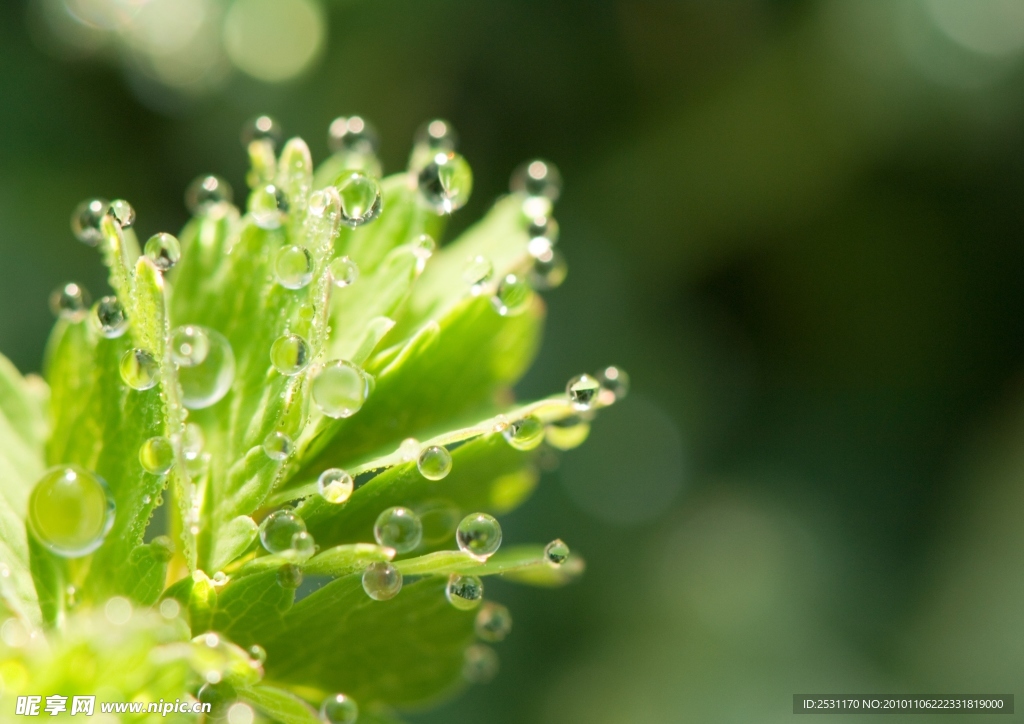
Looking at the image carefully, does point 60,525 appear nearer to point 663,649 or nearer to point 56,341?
point 56,341

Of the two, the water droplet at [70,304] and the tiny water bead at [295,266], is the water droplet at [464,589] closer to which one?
the tiny water bead at [295,266]

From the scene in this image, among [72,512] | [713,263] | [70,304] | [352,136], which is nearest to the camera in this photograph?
[72,512]

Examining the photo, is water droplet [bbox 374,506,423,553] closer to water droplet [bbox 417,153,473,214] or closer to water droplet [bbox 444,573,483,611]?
water droplet [bbox 444,573,483,611]

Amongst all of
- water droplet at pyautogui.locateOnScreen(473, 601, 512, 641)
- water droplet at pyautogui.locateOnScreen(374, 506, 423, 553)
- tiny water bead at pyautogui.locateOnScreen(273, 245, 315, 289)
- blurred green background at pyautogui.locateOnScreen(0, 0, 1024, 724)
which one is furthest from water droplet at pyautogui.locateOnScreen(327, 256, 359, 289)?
blurred green background at pyautogui.locateOnScreen(0, 0, 1024, 724)

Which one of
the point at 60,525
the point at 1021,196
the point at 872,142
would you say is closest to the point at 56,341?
the point at 60,525

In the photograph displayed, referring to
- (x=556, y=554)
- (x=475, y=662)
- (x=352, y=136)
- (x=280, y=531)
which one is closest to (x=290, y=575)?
(x=280, y=531)

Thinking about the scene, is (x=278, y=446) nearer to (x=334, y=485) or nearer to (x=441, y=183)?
(x=334, y=485)

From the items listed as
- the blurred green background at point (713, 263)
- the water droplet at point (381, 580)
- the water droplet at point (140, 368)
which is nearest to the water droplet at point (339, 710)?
the water droplet at point (381, 580)
